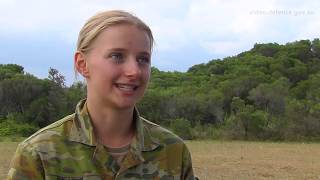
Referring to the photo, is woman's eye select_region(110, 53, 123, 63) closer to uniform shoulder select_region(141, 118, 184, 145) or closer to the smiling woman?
the smiling woman

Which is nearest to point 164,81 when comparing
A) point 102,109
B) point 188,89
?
point 188,89

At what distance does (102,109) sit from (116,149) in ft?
0.46

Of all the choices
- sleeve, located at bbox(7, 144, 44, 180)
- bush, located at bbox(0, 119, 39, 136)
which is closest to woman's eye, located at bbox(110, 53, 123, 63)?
sleeve, located at bbox(7, 144, 44, 180)

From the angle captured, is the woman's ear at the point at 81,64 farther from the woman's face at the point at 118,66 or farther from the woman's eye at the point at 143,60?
the woman's eye at the point at 143,60

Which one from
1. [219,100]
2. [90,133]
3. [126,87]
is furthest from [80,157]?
[219,100]

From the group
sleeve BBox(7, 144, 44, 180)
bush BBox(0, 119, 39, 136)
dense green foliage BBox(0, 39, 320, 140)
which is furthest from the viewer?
bush BBox(0, 119, 39, 136)

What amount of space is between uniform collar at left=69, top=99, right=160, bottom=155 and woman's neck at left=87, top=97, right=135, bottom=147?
0.09 feet

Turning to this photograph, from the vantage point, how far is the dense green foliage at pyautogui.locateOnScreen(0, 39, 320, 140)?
1873 inches

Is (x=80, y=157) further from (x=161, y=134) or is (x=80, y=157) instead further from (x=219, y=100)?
(x=219, y=100)

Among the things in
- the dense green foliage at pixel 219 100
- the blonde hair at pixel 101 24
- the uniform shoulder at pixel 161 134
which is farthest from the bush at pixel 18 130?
the blonde hair at pixel 101 24

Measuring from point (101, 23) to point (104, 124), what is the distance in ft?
1.10

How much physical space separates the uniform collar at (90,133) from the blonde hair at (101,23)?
0.22 m

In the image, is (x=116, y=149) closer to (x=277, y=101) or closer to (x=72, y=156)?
(x=72, y=156)

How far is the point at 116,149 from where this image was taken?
1.84 meters
